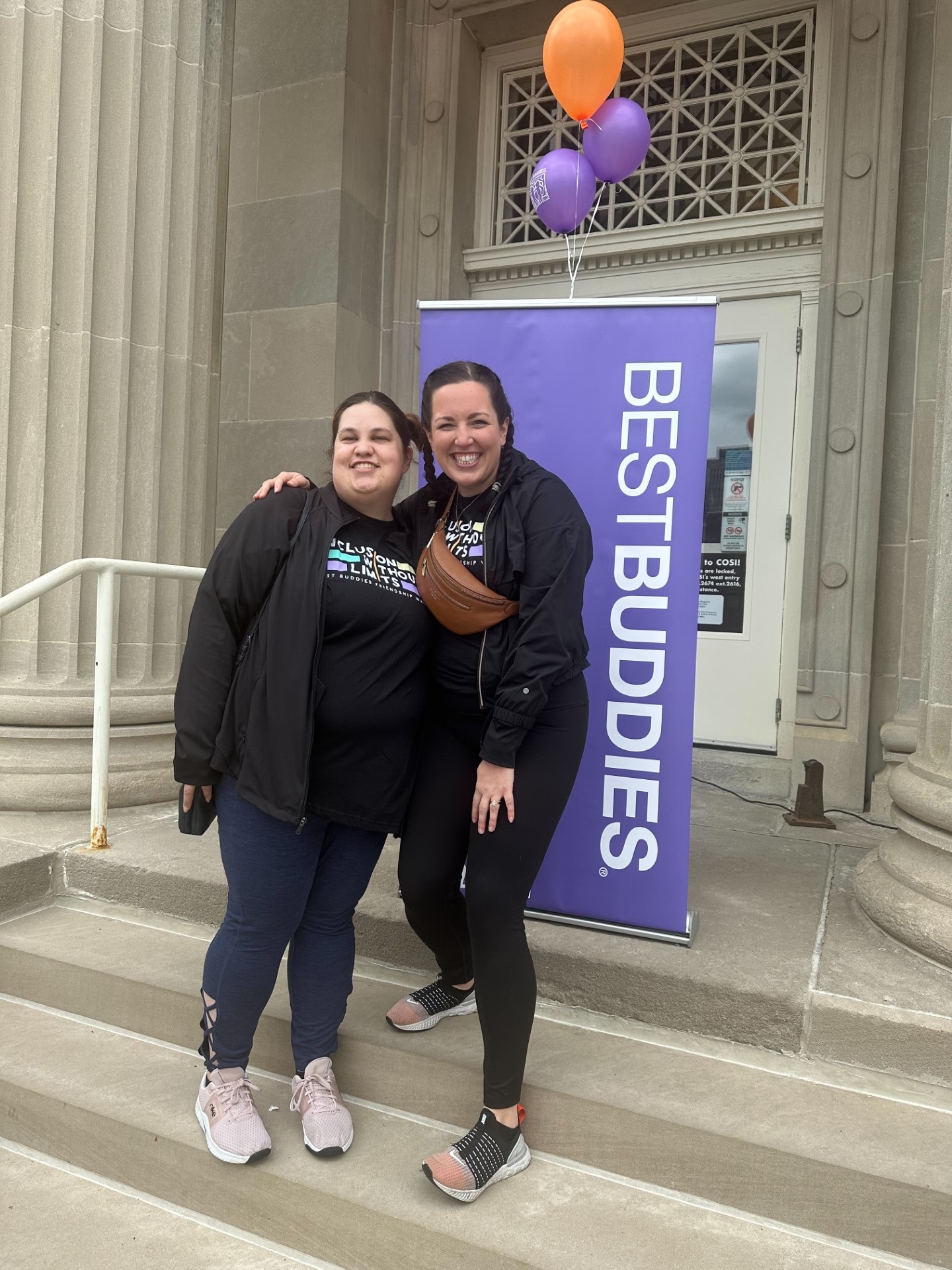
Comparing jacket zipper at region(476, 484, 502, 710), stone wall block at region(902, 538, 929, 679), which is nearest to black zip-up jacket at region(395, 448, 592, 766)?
jacket zipper at region(476, 484, 502, 710)

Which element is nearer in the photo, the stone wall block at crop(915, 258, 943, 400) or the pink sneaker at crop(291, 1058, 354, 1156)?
the pink sneaker at crop(291, 1058, 354, 1156)

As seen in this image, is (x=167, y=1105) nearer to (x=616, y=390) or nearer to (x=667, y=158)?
(x=616, y=390)

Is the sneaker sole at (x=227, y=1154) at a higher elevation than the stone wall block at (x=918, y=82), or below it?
below

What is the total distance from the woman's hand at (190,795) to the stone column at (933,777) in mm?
2018

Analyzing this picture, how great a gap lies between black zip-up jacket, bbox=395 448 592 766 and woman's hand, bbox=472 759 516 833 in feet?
0.10

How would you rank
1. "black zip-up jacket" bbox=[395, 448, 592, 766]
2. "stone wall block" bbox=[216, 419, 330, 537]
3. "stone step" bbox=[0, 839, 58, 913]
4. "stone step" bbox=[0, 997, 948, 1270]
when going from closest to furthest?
1. "stone step" bbox=[0, 997, 948, 1270]
2. "black zip-up jacket" bbox=[395, 448, 592, 766]
3. "stone step" bbox=[0, 839, 58, 913]
4. "stone wall block" bbox=[216, 419, 330, 537]

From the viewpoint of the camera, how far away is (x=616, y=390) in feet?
9.57

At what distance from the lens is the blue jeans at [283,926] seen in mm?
2227

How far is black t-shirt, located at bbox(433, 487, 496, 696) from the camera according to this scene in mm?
2285

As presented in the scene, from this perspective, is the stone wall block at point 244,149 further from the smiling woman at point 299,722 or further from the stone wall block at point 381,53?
the smiling woman at point 299,722

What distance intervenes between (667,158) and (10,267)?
3.70 meters

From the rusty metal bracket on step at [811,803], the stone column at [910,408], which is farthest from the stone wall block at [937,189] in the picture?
the rusty metal bracket on step at [811,803]

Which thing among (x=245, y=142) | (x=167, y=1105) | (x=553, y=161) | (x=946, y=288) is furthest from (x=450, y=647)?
(x=245, y=142)

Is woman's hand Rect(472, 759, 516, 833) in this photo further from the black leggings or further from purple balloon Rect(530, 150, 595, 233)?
purple balloon Rect(530, 150, 595, 233)
